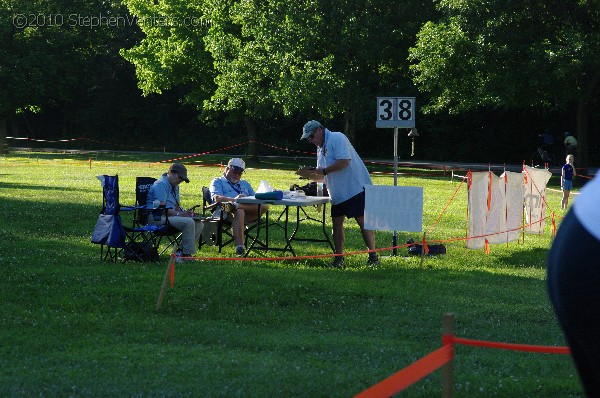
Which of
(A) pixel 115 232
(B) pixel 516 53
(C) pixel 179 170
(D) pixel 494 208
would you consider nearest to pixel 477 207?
(D) pixel 494 208

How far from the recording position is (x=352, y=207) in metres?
12.8

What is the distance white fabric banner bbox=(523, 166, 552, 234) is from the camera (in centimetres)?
1598

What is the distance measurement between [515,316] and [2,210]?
12.6 metres

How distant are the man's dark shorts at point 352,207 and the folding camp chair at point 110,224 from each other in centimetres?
271

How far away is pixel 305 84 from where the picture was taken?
4031 cm

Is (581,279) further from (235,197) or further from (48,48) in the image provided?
(48,48)

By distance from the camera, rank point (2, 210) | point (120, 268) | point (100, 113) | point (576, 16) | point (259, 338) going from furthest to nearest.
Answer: point (100, 113), point (576, 16), point (2, 210), point (120, 268), point (259, 338)

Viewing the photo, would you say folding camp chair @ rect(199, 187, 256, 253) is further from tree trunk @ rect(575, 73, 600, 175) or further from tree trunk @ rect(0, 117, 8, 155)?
tree trunk @ rect(0, 117, 8, 155)

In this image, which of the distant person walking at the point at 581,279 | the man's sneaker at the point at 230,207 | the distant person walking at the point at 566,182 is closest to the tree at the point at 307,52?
the distant person walking at the point at 566,182

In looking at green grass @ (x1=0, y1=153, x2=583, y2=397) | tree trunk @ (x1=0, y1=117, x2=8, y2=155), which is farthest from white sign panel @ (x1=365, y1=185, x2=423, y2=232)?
tree trunk @ (x1=0, y1=117, x2=8, y2=155)

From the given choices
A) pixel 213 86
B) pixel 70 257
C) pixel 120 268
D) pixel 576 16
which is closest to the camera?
pixel 120 268

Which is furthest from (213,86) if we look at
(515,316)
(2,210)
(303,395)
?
(303,395)

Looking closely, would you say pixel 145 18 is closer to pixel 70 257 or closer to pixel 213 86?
pixel 213 86

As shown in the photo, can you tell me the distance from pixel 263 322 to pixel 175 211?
458cm
